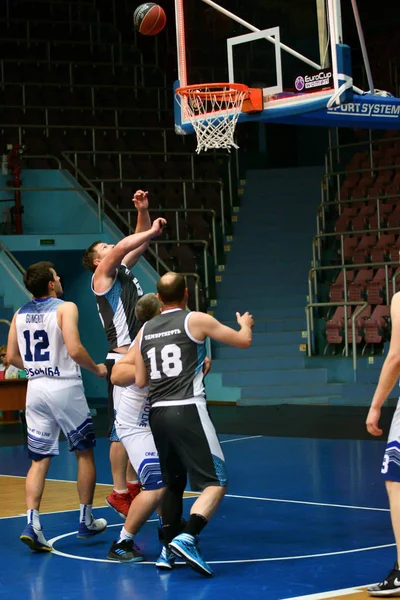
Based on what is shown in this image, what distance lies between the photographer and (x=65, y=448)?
13234 millimetres

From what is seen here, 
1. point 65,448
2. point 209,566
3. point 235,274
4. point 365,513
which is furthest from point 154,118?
point 209,566

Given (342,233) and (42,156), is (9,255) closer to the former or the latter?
(42,156)

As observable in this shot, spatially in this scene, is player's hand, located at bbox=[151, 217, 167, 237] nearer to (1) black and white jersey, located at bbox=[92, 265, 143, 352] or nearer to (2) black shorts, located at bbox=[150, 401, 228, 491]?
(1) black and white jersey, located at bbox=[92, 265, 143, 352]

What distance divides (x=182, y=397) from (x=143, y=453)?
689 mm

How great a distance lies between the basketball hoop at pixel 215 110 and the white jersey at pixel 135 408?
3.26 metres

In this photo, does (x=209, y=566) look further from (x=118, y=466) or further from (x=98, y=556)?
(x=118, y=466)

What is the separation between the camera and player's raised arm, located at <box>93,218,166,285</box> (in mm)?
7186

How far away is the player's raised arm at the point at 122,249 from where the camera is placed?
7.19 meters

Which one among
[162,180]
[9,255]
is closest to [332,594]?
[9,255]

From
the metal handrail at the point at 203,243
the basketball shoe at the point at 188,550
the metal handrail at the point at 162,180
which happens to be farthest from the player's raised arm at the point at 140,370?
the metal handrail at the point at 162,180

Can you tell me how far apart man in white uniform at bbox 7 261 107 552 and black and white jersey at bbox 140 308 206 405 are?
90cm

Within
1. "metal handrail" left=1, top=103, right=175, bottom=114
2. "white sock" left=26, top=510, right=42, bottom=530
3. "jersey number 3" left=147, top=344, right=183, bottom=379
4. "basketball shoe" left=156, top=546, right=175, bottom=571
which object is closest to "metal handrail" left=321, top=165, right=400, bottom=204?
"metal handrail" left=1, top=103, right=175, bottom=114

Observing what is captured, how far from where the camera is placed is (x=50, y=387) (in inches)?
289

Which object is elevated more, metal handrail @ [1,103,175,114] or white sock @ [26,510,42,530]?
metal handrail @ [1,103,175,114]
